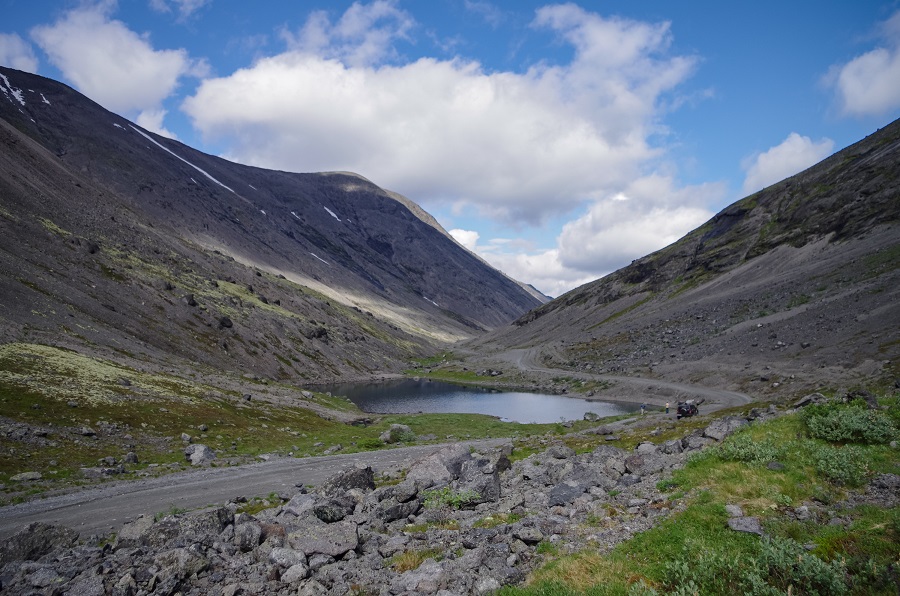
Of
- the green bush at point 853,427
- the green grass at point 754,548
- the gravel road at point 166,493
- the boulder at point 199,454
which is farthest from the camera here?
the boulder at point 199,454

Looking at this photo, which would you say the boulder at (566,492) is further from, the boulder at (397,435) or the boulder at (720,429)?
the boulder at (397,435)

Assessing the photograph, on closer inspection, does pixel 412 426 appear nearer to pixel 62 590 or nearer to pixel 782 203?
pixel 62 590

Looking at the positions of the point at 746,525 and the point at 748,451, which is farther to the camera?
the point at 748,451

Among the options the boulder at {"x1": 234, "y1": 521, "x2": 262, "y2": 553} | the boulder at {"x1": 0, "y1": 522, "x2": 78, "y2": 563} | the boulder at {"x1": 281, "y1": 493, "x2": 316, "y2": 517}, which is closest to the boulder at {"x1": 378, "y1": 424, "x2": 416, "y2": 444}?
the boulder at {"x1": 281, "y1": 493, "x2": 316, "y2": 517}

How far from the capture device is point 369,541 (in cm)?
1612

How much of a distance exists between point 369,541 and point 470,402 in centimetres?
9665

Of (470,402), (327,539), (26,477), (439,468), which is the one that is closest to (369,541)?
(327,539)

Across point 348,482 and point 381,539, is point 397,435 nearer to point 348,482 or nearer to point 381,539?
point 348,482

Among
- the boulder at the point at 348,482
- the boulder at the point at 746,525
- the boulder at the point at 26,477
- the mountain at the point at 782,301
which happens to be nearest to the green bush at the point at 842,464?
the boulder at the point at 746,525

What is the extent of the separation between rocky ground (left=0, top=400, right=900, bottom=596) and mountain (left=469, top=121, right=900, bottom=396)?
178ft

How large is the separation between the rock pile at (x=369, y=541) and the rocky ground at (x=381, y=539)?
43mm

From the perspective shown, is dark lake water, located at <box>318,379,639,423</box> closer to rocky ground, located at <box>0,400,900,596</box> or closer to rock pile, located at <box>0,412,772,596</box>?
rock pile, located at <box>0,412,772,596</box>

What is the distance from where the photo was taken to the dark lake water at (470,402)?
9125cm

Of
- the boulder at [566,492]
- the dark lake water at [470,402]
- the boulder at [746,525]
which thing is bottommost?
the dark lake water at [470,402]
